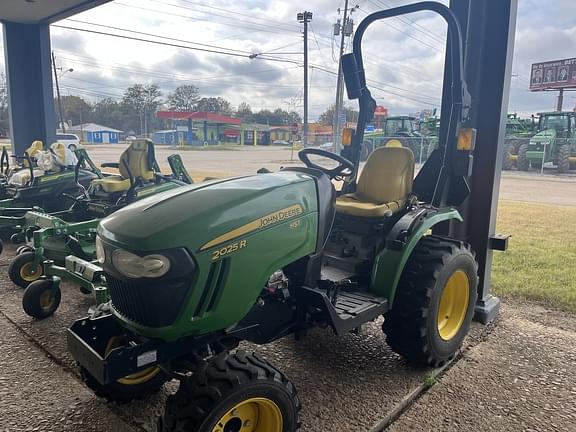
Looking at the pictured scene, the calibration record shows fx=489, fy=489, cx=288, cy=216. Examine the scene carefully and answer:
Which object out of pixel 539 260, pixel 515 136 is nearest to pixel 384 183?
pixel 539 260

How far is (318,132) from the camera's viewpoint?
49.0ft

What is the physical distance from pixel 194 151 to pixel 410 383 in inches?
757

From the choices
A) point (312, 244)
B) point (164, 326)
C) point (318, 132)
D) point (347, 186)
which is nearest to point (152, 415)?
point (164, 326)

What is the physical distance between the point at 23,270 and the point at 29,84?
209 inches

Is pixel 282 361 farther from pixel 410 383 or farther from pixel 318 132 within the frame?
pixel 318 132

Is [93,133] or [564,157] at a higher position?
[93,133]

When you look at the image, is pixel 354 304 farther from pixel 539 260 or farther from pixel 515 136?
pixel 515 136

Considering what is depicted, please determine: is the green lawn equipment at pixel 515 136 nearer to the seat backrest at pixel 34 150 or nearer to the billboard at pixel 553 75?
the billboard at pixel 553 75

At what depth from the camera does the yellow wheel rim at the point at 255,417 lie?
1.78m

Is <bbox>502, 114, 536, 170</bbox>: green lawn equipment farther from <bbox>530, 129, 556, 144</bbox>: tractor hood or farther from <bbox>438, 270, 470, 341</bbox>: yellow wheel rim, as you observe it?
<bbox>438, 270, 470, 341</bbox>: yellow wheel rim

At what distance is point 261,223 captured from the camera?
1893mm

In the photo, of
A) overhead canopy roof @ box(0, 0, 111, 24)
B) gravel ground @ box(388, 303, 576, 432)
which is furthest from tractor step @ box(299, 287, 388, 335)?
overhead canopy roof @ box(0, 0, 111, 24)

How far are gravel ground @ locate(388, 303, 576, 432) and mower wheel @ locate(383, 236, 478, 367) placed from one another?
15 centimetres

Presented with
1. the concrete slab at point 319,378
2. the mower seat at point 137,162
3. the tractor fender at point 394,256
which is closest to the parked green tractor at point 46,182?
the mower seat at point 137,162
